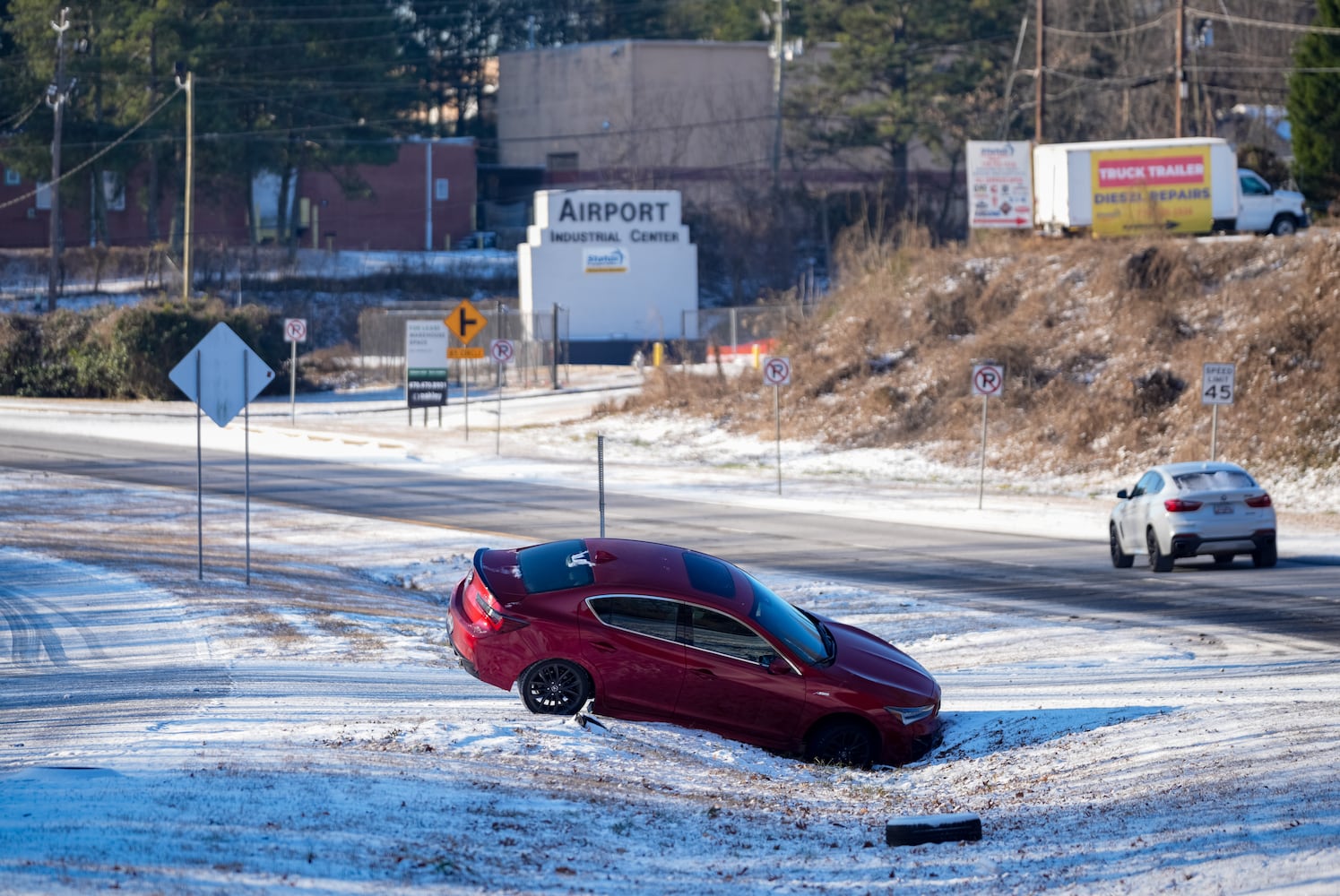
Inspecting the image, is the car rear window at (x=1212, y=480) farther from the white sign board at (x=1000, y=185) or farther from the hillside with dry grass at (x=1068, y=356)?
the white sign board at (x=1000, y=185)

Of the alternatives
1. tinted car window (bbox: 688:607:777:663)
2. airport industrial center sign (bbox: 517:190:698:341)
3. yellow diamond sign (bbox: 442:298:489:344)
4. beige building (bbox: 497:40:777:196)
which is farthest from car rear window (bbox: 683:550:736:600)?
beige building (bbox: 497:40:777:196)

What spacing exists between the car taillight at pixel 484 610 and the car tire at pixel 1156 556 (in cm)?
1142

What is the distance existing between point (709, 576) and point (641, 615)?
0.78m

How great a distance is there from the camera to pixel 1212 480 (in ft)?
63.7

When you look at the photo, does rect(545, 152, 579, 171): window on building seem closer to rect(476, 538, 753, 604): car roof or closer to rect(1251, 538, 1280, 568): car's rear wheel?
rect(1251, 538, 1280, 568): car's rear wheel

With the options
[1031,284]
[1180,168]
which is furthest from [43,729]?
[1180,168]

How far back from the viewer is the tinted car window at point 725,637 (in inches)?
413

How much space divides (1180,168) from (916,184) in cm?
4416

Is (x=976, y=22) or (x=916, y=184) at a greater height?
(x=976, y=22)

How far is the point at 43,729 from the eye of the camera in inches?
399

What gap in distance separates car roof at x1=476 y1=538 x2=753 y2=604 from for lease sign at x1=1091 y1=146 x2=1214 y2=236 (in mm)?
33041

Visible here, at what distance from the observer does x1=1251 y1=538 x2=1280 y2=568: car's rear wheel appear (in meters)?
19.3

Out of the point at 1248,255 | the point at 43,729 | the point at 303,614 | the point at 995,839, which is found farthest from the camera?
the point at 1248,255

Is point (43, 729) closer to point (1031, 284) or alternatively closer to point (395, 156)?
point (1031, 284)
